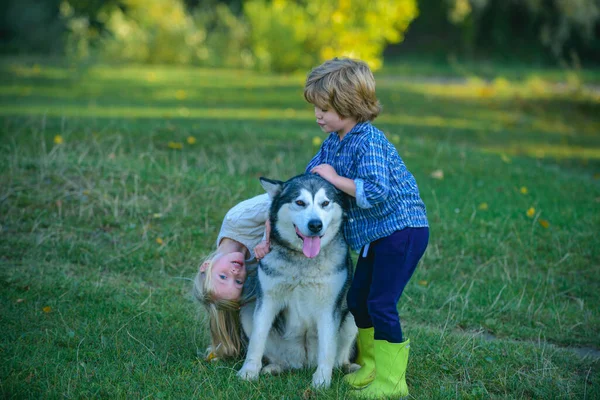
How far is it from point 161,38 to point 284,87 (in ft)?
23.6

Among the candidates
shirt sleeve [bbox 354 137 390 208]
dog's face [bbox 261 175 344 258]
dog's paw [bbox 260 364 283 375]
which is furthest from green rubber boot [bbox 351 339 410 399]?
shirt sleeve [bbox 354 137 390 208]

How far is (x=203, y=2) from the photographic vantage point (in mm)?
31234

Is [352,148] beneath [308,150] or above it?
above

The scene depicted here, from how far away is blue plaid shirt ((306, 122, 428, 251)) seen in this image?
3.95 metres

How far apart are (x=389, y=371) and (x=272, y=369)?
0.80 metres

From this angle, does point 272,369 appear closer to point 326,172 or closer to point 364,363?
point 364,363

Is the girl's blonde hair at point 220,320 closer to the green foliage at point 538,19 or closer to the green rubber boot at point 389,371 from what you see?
the green rubber boot at point 389,371

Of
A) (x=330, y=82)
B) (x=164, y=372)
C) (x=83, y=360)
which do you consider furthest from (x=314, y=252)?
(x=83, y=360)

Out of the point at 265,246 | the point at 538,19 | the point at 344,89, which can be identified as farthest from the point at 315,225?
the point at 538,19

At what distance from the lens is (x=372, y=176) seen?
3.95m

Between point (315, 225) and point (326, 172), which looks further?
point (326, 172)

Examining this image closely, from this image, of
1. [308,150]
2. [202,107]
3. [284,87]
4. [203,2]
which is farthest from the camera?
[203,2]

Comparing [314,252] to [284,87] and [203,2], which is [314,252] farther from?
[203,2]

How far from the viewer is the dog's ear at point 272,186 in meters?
4.16
